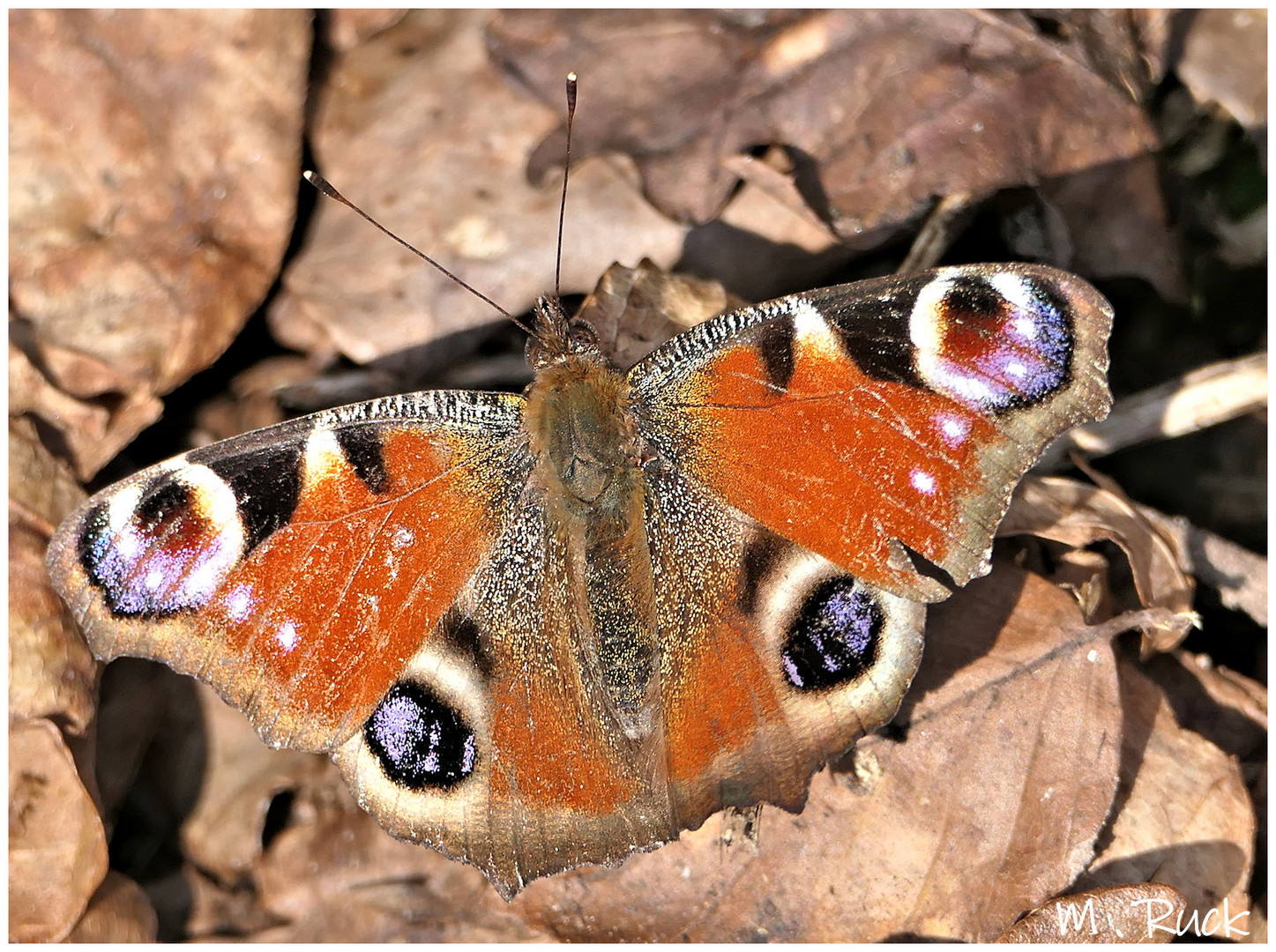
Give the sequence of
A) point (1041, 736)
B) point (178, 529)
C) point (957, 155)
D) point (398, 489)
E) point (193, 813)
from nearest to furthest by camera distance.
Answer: point (178, 529)
point (398, 489)
point (1041, 736)
point (957, 155)
point (193, 813)

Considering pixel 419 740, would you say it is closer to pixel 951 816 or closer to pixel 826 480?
pixel 826 480

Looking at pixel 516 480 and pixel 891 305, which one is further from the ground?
pixel 891 305

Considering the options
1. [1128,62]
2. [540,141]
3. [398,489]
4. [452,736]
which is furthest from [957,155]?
[452,736]

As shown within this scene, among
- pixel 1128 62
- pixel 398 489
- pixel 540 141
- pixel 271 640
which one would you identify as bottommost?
pixel 271 640

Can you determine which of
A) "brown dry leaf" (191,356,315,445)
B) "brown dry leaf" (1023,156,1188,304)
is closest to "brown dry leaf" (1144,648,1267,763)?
"brown dry leaf" (1023,156,1188,304)

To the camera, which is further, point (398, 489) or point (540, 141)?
point (540, 141)

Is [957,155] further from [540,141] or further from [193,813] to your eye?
[193,813]

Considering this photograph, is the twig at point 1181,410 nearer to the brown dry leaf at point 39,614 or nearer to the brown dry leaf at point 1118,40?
the brown dry leaf at point 1118,40

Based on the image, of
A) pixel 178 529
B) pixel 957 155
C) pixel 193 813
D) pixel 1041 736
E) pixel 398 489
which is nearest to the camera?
pixel 178 529

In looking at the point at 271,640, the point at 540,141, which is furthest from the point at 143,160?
the point at 271,640

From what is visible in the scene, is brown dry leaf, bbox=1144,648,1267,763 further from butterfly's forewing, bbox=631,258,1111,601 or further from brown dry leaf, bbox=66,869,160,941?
brown dry leaf, bbox=66,869,160,941
